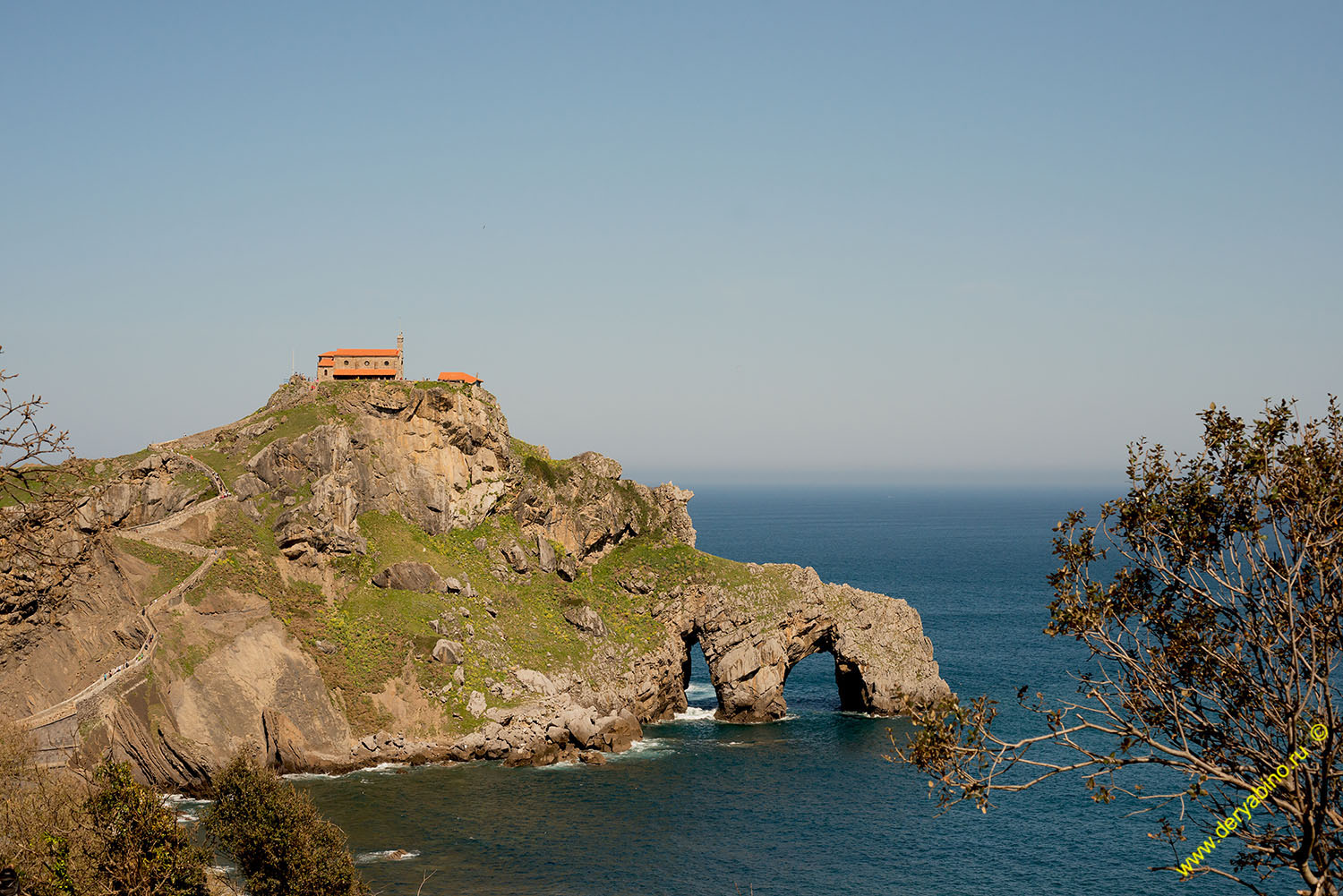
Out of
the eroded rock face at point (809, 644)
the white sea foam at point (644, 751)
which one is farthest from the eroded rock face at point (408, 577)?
the eroded rock face at point (809, 644)

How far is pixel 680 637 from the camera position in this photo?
104m

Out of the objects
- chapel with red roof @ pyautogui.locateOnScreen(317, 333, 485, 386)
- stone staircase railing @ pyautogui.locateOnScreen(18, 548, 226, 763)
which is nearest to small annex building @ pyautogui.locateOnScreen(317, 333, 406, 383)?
chapel with red roof @ pyautogui.locateOnScreen(317, 333, 485, 386)

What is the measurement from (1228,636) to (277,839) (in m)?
45.0

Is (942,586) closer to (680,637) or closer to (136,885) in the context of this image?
(680,637)

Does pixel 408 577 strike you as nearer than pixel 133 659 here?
No

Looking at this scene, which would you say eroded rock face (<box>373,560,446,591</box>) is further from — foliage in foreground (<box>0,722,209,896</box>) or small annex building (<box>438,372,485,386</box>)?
foliage in foreground (<box>0,722,209,896</box>)

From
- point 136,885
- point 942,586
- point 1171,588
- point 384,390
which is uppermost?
point 384,390

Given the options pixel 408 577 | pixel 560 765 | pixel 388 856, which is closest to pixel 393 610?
pixel 408 577

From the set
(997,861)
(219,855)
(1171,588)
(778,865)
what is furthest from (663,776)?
(1171,588)

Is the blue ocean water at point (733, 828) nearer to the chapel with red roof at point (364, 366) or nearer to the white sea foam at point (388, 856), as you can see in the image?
the white sea foam at point (388, 856)

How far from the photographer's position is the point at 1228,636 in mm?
24484

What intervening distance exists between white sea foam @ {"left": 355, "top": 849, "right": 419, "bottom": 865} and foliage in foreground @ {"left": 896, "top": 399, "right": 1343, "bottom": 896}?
4872 cm

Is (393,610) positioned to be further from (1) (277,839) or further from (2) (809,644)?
(1) (277,839)

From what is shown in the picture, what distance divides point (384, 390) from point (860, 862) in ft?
213
